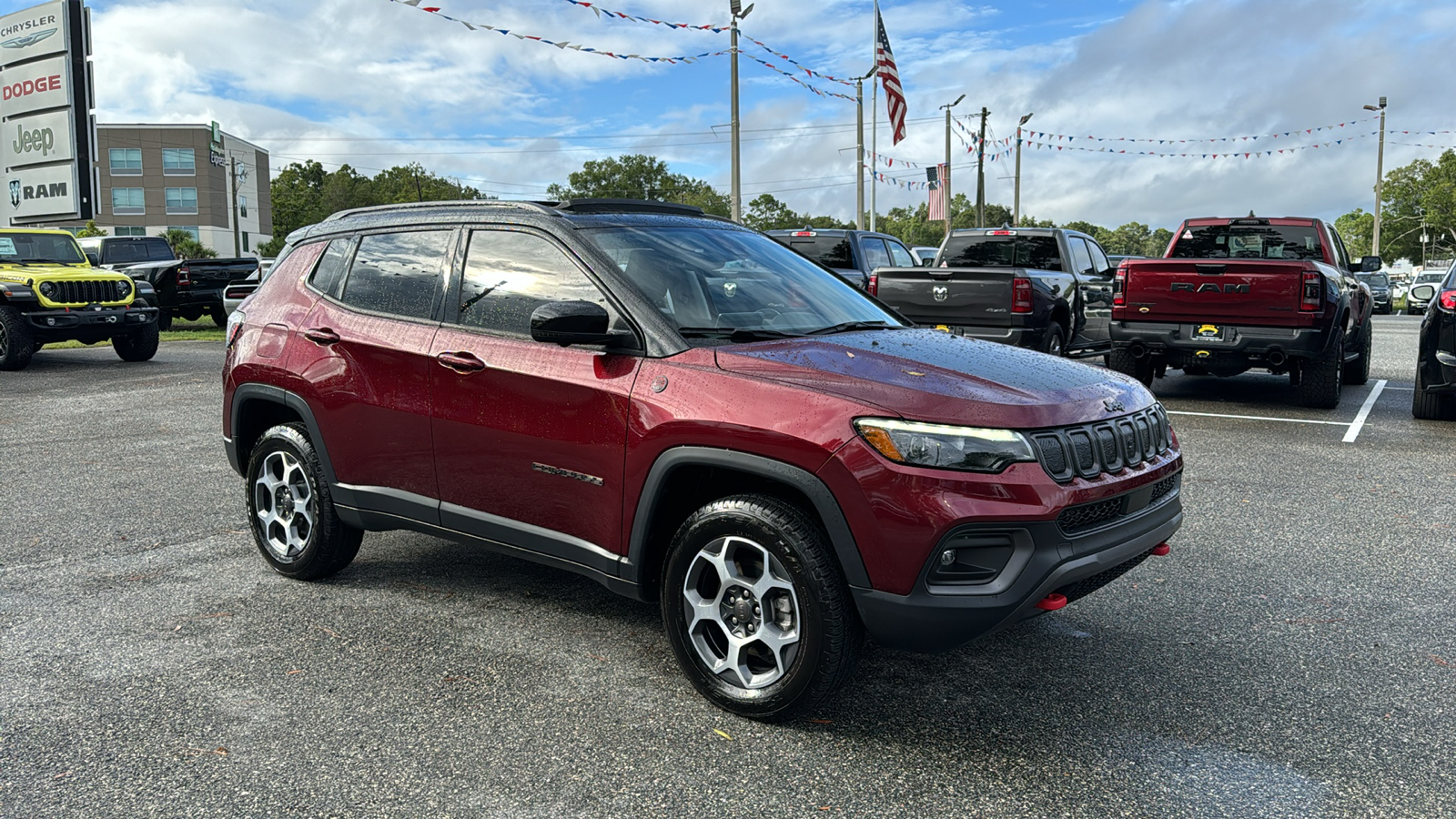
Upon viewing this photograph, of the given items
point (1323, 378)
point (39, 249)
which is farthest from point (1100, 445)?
point (39, 249)

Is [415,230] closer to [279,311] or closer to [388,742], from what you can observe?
[279,311]

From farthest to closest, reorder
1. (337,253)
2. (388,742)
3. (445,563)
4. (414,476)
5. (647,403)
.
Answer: (445,563)
(337,253)
(414,476)
(647,403)
(388,742)

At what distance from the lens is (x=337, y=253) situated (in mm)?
5016

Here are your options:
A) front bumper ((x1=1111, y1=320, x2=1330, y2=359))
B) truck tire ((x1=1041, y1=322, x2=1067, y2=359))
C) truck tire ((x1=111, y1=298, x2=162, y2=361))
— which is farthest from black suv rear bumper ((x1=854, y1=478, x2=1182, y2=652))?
truck tire ((x1=111, y1=298, x2=162, y2=361))

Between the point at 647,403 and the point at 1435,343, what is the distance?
8.85 metres

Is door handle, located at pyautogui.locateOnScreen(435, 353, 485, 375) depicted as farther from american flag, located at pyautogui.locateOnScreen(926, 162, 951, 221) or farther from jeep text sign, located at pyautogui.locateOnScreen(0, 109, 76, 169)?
american flag, located at pyautogui.locateOnScreen(926, 162, 951, 221)

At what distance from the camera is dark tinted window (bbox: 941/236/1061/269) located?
1324 centimetres

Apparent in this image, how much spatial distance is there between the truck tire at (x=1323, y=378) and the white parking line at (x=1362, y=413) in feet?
1.11

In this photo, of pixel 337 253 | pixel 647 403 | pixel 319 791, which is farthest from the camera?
pixel 337 253

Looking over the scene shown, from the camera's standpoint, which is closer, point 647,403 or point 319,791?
point 319,791

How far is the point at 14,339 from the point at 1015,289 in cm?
1290

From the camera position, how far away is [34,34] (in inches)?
974

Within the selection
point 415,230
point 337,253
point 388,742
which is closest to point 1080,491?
point 388,742

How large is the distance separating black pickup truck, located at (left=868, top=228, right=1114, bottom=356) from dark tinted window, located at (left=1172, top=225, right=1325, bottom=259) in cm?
136
